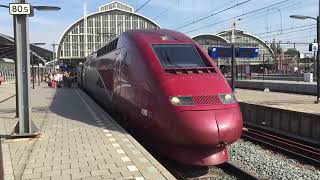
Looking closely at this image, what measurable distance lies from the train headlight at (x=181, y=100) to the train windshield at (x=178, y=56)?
121 cm

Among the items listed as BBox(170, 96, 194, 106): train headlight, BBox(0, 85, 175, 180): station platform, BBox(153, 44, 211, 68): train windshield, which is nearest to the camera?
BBox(0, 85, 175, 180): station platform

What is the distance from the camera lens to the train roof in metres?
10.9

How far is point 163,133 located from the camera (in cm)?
883

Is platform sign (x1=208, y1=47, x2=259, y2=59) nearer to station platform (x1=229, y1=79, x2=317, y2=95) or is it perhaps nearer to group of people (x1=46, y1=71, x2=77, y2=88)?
station platform (x1=229, y1=79, x2=317, y2=95)

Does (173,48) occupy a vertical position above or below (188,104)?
above

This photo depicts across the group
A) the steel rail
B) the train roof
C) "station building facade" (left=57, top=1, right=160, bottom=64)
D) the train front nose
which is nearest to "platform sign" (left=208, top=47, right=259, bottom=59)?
the train roof

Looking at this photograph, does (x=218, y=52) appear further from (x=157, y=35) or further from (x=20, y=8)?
(x=20, y=8)

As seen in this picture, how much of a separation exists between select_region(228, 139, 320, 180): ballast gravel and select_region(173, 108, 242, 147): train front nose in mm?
1471

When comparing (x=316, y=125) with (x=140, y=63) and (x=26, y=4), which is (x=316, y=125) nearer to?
(x=140, y=63)

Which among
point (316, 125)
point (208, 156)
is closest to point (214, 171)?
point (208, 156)

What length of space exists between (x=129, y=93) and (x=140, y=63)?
37.2 inches

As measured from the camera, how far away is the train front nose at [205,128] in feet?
27.1

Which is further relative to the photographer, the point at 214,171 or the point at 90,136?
the point at 90,136

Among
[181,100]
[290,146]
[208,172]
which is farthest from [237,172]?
[290,146]
